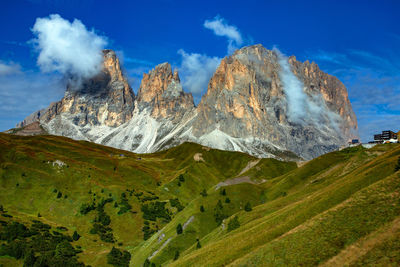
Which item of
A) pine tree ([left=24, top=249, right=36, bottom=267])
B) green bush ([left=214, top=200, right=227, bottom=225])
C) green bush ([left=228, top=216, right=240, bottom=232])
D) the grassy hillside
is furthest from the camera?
Result: green bush ([left=214, top=200, right=227, bottom=225])

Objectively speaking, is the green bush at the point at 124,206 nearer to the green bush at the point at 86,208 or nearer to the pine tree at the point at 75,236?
the green bush at the point at 86,208

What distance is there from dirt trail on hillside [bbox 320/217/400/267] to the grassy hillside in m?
0.12

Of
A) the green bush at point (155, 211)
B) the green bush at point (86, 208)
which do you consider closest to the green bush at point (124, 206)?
the green bush at point (155, 211)

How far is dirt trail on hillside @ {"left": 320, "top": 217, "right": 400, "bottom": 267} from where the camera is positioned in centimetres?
3638

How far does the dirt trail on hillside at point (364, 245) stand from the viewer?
3638 centimetres

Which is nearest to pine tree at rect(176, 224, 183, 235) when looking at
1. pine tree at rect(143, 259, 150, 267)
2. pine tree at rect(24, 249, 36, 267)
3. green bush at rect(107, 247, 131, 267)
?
pine tree at rect(143, 259, 150, 267)

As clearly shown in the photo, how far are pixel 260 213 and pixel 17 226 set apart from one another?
68624mm

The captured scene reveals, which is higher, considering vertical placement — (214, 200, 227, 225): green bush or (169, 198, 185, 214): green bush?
(169, 198, 185, 214): green bush

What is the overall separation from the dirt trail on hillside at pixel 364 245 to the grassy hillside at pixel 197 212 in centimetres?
12

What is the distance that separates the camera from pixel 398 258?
3256cm

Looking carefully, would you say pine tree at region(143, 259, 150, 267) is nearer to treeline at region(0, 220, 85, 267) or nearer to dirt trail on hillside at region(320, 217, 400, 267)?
treeline at region(0, 220, 85, 267)

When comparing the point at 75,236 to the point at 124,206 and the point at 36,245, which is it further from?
the point at 124,206

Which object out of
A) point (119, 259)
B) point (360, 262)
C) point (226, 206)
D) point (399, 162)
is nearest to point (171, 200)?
point (226, 206)

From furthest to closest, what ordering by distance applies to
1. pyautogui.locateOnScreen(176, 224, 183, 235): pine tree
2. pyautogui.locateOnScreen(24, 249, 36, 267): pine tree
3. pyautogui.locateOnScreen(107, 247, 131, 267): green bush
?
1. pyautogui.locateOnScreen(176, 224, 183, 235): pine tree
2. pyautogui.locateOnScreen(107, 247, 131, 267): green bush
3. pyautogui.locateOnScreen(24, 249, 36, 267): pine tree
